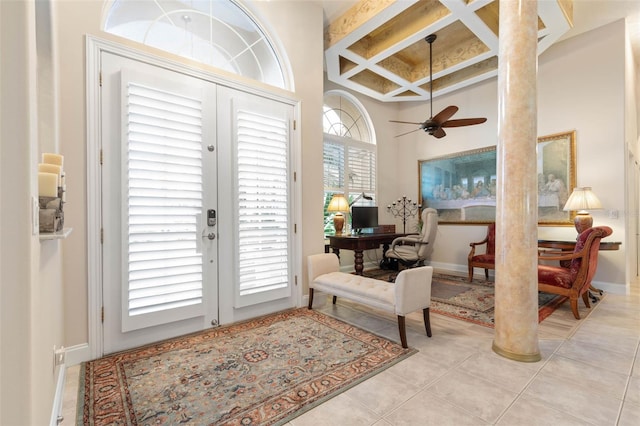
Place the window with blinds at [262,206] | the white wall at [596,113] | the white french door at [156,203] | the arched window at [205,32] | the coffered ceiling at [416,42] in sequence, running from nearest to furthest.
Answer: the white french door at [156,203] → the arched window at [205,32] → the window with blinds at [262,206] → the coffered ceiling at [416,42] → the white wall at [596,113]

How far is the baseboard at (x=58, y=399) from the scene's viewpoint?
1.49 meters

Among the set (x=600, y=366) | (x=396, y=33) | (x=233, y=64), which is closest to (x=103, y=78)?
(x=233, y=64)

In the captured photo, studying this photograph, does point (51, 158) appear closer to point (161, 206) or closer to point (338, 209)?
point (161, 206)

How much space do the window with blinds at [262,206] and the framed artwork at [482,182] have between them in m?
3.82

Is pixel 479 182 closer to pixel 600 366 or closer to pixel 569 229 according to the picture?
pixel 569 229

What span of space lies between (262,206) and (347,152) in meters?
2.99

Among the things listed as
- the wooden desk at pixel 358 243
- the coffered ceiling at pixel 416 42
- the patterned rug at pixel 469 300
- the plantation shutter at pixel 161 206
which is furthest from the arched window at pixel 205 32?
the patterned rug at pixel 469 300

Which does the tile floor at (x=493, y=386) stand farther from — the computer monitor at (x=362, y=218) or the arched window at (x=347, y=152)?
the arched window at (x=347, y=152)

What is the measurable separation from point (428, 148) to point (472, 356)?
476 centimetres

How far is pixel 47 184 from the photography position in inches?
49.9

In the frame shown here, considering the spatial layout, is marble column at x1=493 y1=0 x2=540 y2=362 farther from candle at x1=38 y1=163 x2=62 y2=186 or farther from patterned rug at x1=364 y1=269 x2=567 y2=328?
candle at x1=38 y1=163 x2=62 y2=186

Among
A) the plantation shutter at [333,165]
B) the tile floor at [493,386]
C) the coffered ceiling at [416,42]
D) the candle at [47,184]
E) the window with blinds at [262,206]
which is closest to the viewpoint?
the candle at [47,184]

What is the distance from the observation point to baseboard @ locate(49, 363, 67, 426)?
58.7 inches

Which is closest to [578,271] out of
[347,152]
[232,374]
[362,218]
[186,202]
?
[362,218]
